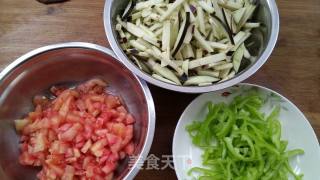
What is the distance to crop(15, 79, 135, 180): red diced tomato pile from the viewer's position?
120 centimetres

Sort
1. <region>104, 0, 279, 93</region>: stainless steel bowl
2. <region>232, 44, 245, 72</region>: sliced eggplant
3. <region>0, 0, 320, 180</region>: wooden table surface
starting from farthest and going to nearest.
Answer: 1. <region>0, 0, 320, 180</region>: wooden table surface
2. <region>232, 44, 245, 72</region>: sliced eggplant
3. <region>104, 0, 279, 93</region>: stainless steel bowl

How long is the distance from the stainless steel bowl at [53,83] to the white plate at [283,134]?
0.50ft

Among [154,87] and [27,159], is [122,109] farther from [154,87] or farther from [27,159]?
[27,159]

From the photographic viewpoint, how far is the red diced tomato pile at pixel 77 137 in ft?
3.93

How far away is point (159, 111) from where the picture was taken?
137 centimetres

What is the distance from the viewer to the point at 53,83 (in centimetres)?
136

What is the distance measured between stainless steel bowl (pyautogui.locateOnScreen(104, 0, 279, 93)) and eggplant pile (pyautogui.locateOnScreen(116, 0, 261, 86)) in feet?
0.13

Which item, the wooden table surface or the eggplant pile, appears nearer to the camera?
the eggplant pile

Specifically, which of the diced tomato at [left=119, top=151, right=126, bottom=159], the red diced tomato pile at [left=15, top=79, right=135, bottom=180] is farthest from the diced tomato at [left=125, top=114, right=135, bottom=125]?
the diced tomato at [left=119, top=151, right=126, bottom=159]

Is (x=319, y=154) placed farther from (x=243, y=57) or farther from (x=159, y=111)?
(x=159, y=111)

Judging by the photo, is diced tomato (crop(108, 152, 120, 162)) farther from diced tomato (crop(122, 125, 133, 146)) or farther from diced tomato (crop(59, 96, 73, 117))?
diced tomato (crop(59, 96, 73, 117))

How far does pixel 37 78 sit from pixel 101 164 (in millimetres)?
407

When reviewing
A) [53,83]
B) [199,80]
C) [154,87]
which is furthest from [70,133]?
[199,80]

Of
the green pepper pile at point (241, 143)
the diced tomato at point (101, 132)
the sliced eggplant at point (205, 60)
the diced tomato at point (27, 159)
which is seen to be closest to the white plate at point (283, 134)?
the green pepper pile at point (241, 143)
